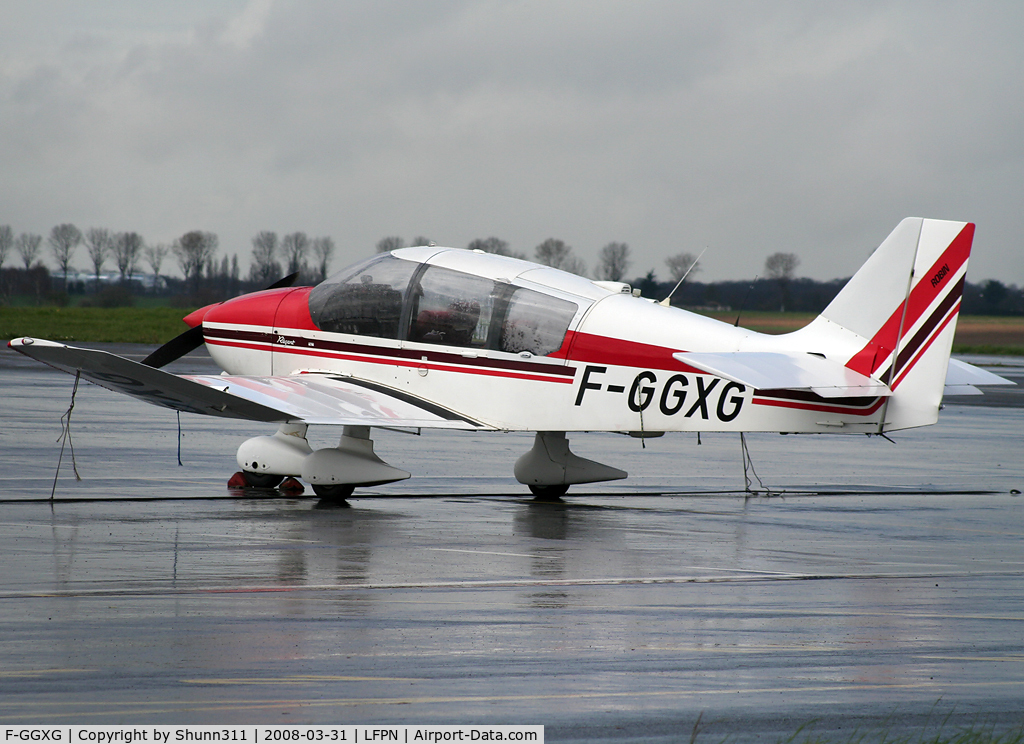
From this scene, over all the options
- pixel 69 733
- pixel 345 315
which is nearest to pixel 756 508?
pixel 345 315

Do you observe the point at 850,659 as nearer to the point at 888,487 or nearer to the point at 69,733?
the point at 69,733

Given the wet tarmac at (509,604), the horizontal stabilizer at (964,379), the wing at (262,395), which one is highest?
the horizontal stabilizer at (964,379)

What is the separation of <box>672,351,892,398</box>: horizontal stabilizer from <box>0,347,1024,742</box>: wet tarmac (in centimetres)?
139

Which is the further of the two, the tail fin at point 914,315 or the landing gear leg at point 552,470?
the landing gear leg at point 552,470

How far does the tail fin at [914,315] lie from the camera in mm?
11109

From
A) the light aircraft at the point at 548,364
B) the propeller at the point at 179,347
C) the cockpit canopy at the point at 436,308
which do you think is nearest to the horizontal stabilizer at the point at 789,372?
the light aircraft at the point at 548,364

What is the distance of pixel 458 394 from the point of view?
1223 centimetres

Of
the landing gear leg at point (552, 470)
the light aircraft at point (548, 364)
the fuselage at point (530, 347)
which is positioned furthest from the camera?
the landing gear leg at point (552, 470)

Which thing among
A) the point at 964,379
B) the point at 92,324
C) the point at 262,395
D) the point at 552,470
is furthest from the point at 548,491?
the point at 92,324

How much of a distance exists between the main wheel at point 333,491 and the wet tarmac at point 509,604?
0.17 meters

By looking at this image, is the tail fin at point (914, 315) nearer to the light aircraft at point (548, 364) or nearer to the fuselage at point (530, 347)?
the light aircraft at point (548, 364)

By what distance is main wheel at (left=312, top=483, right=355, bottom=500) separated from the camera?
1223 cm

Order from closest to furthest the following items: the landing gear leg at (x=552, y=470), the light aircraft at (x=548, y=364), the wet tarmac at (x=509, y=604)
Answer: the wet tarmac at (x=509, y=604)
the light aircraft at (x=548, y=364)
the landing gear leg at (x=552, y=470)

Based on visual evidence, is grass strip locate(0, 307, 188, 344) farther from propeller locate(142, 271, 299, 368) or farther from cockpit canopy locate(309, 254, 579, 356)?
cockpit canopy locate(309, 254, 579, 356)
